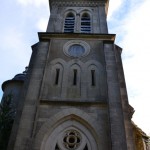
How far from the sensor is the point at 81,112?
14.7 meters

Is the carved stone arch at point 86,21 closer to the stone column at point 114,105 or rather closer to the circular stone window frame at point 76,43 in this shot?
the circular stone window frame at point 76,43

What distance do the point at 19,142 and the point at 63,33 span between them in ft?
32.0

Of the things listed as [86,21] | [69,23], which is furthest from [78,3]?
[69,23]

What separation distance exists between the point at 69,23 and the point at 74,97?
9.34 m

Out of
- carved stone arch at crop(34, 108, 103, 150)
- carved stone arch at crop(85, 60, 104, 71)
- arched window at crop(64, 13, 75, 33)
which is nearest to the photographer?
carved stone arch at crop(34, 108, 103, 150)

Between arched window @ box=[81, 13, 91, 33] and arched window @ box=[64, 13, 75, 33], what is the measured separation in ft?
2.88

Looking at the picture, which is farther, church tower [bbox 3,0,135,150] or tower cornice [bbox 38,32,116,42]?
tower cornice [bbox 38,32,116,42]

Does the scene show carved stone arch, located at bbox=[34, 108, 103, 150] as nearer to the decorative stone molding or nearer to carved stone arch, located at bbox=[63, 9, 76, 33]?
carved stone arch, located at bbox=[63, 9, 76, 33]

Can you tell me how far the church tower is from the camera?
1359 cm

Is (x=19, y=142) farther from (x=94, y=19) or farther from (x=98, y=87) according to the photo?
(x=94, y=19)

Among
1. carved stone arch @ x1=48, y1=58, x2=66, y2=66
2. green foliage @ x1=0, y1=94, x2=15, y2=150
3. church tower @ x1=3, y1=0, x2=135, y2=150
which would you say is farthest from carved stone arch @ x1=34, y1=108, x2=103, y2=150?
carved stone arch @ x1=48, y1=58, x2=66, y2=66

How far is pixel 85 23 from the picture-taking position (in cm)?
2314

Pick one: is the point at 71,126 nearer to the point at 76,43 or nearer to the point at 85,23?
the point at 76,43

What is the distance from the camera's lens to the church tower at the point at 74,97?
13.6 metres
